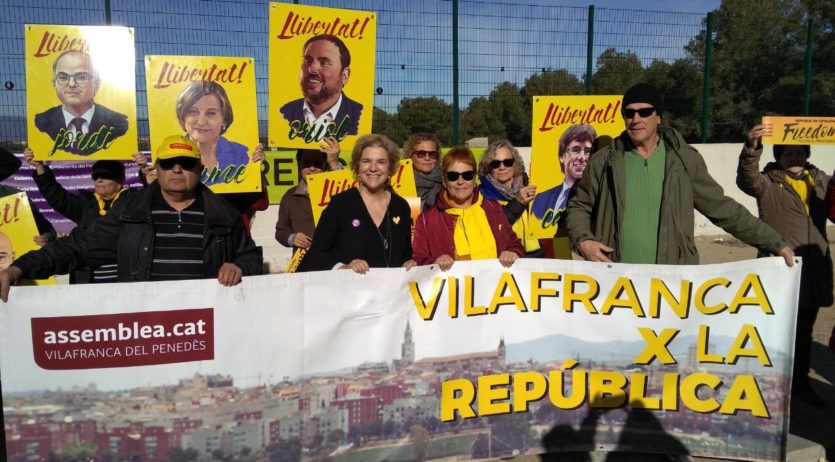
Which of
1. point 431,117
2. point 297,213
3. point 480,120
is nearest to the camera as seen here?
point 297,213

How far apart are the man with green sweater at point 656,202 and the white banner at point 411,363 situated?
0.13 m

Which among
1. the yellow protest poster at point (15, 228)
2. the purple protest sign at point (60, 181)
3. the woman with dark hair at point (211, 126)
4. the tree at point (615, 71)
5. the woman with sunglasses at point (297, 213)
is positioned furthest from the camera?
the tree at point (615, 71)

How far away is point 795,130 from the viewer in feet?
12.6

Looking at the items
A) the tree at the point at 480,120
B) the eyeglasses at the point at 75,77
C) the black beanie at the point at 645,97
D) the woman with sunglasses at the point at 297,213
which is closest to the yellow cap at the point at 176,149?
the woman with sunglasses at the point at 297,213

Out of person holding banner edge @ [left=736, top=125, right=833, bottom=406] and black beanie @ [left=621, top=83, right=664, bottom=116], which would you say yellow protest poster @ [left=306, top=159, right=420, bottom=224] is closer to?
black beanie @ [left=621, top=83, right=664, bottom=116]

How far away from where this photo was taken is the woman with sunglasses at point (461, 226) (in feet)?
10.7

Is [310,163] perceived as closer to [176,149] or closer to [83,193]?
[83,193]

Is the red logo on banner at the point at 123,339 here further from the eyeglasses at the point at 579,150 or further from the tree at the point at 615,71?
the tree at the point at 615,71

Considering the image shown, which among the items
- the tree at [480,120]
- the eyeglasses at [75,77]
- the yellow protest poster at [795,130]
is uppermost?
the tree at [480,120]

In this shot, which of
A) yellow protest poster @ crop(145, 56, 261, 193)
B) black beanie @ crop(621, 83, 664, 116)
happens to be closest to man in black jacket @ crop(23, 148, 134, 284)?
yellow protest poster @ crop(145, 56, 261, 193)

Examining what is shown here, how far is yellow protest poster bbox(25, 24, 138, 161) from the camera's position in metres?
3.92

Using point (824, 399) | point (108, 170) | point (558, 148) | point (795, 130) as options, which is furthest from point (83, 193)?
point (824, 399)

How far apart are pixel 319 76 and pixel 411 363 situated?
2383 mm

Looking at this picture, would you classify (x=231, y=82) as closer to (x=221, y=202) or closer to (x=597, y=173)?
(x=221, y=202)
